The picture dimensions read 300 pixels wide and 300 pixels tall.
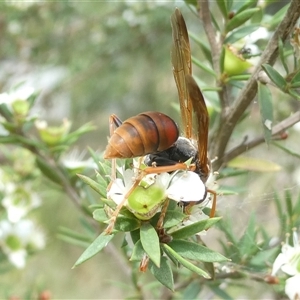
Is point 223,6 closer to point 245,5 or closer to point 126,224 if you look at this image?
point 245,5

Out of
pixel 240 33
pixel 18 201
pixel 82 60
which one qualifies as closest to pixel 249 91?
pixel 240 33

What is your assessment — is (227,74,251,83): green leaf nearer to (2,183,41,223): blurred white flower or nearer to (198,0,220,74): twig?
(198,0,220,74): twig

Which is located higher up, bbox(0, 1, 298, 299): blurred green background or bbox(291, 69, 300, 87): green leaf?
bbox(291, 69, 300, 87): green leaf

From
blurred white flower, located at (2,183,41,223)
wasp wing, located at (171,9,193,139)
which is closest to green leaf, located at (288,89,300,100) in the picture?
wasp wing, located at (171,9,193,139)

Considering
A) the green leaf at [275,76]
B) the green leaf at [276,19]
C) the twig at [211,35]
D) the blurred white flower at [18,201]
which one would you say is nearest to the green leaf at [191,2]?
the twig at [211,35]

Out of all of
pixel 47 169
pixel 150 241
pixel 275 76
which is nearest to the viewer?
pixel 150 241

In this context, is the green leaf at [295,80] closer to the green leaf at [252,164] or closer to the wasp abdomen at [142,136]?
the wasp abdomen at [142,136]

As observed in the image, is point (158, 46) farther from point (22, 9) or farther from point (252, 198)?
point (252, 198)
